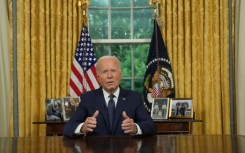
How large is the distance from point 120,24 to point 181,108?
1677 mm

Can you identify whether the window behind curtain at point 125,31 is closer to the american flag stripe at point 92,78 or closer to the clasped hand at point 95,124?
the american flag stripe at point 92,78

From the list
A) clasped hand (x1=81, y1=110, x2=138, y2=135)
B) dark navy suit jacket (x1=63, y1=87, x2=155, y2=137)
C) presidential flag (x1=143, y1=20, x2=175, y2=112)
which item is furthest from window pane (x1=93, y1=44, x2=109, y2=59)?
clasped hand (x1=81, y1=110, x2=138, y2=135)

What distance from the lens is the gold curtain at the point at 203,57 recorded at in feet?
21.1

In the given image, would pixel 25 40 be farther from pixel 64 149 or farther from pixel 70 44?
pixel 64 149

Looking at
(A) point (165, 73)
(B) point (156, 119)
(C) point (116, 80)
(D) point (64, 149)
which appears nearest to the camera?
(D) point (64, 149)

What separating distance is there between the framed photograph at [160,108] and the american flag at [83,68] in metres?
0.81

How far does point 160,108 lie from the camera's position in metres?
6.04

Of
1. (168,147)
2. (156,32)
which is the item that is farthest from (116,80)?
(156,32)

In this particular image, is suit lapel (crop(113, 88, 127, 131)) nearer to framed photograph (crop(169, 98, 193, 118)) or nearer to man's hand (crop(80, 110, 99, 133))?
man's hand (crop(80, 110, 99, 133))

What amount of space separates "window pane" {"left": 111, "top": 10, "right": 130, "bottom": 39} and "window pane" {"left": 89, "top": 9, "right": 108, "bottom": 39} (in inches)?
4.1

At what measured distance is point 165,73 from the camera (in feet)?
20.9

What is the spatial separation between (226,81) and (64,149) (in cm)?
416

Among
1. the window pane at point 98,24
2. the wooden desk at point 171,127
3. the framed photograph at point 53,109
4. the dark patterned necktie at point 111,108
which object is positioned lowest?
the wooden desk at point 171,127

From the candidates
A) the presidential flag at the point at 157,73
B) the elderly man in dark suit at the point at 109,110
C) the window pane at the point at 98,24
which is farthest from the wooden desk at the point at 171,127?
the elderly man in dark suit at the point at 109,110
